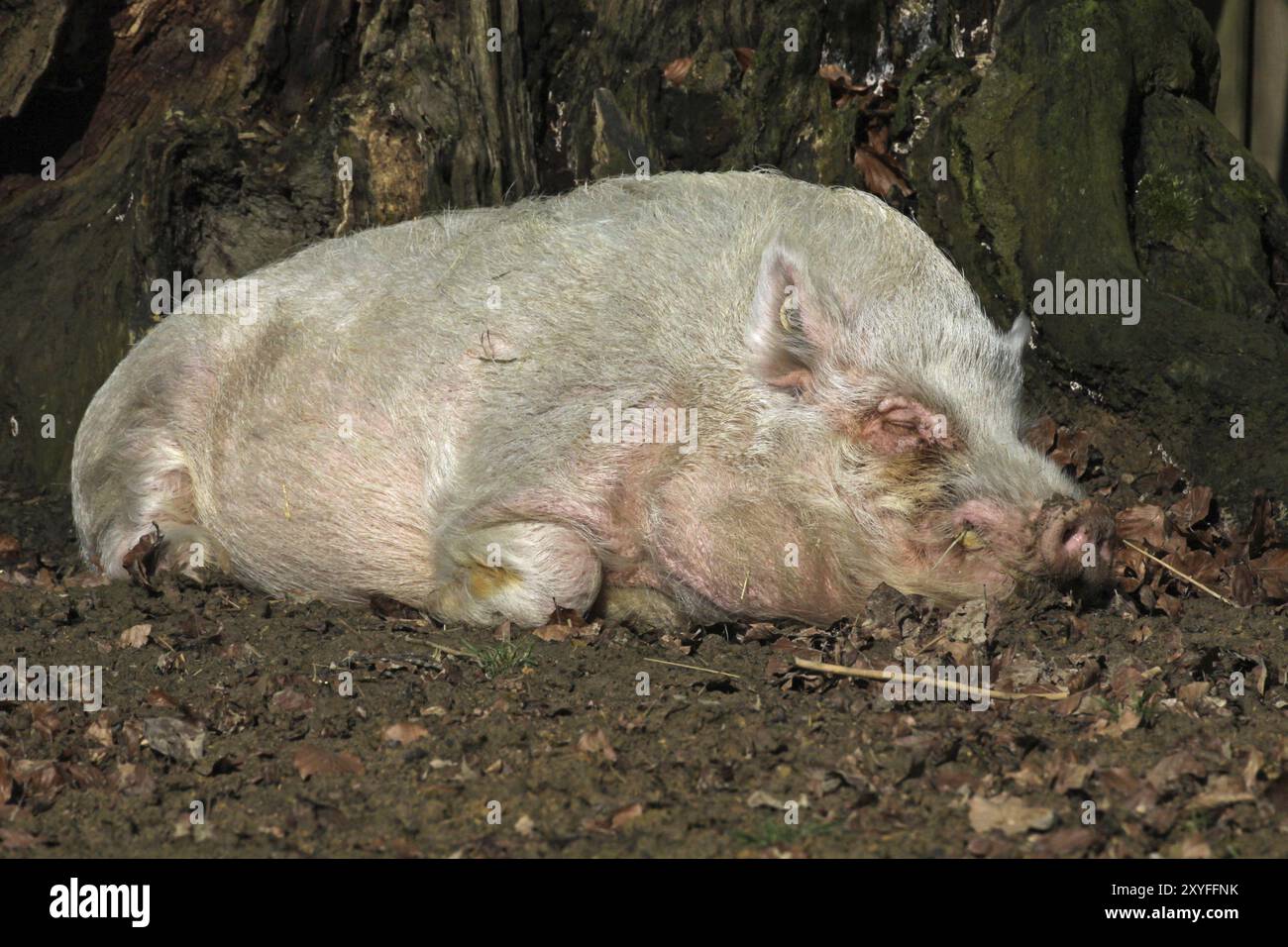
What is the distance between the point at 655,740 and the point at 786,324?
62.6 inches

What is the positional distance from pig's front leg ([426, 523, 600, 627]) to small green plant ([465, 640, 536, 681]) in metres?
0.23

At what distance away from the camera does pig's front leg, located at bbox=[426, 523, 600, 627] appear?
198 inches

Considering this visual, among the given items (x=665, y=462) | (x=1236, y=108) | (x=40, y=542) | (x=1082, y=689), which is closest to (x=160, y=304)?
(x=40, y=542)

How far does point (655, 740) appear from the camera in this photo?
3977 millimetres

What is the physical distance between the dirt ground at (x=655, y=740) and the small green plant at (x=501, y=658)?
1cm

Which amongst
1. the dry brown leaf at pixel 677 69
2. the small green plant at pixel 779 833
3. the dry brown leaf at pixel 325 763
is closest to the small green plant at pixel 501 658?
the dry brown leaf at pixel 325 763

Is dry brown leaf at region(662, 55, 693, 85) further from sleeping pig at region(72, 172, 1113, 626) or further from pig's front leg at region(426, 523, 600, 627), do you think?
pig's front leg at region(426, 523, 600, 627)

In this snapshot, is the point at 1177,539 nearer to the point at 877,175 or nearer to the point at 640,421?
the point at 877,175

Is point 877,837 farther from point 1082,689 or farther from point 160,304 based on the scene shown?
point 160,304

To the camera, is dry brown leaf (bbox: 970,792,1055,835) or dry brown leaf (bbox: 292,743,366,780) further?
dry brown leaf (bbox: 292,743,366,780)

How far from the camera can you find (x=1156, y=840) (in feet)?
10.9
